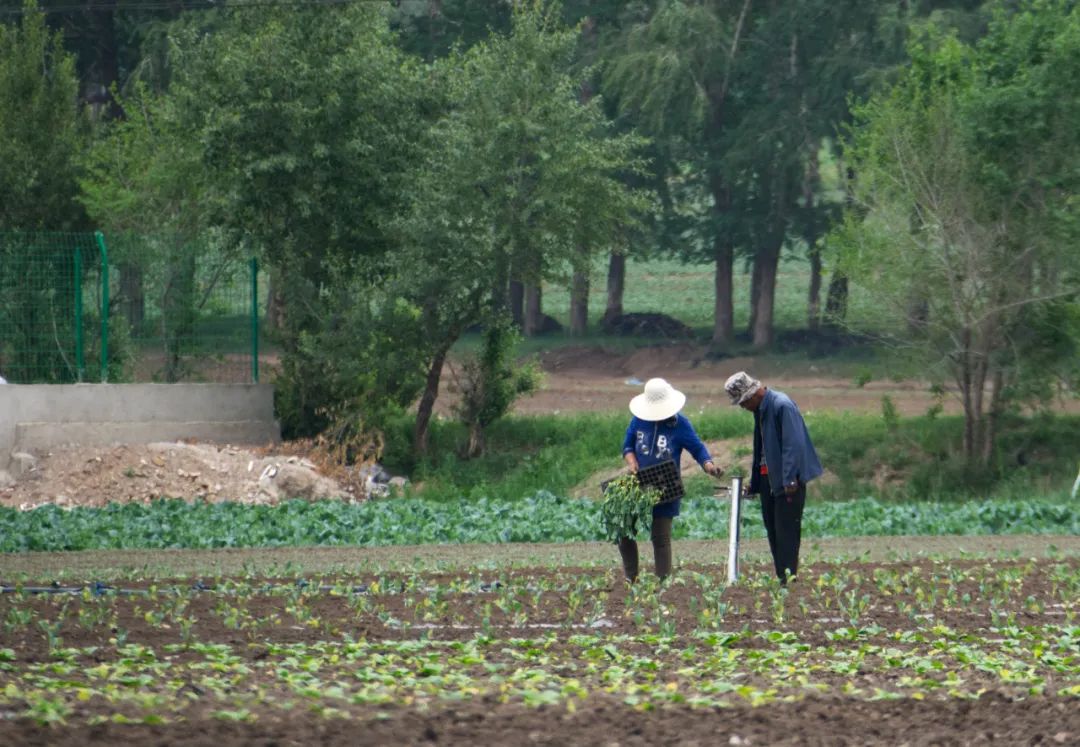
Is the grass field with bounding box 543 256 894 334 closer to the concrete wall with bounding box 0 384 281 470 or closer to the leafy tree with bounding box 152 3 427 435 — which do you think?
the leafy tree with bounding box 152 3 427 435

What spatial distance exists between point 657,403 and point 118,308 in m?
16.0

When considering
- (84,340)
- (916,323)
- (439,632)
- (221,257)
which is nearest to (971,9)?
(916,323)

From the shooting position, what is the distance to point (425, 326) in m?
29.8

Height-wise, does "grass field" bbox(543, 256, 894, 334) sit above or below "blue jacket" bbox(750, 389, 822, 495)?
above

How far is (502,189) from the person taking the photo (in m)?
29.1

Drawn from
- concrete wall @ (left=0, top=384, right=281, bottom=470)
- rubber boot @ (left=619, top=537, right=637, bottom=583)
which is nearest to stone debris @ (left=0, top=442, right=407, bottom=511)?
concrete wall @ (left=0, top=384, right=281, bottom=470)

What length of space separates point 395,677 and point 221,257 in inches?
797

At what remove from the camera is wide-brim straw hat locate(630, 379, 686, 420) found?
13617 mm

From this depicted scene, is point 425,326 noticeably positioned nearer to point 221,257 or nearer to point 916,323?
point 221,257

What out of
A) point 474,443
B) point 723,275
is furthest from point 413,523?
point 723,275

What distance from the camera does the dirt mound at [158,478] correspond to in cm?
2509

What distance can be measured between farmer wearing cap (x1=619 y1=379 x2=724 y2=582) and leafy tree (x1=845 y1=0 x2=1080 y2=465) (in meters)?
15.0

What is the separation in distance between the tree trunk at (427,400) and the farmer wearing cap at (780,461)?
17.2m

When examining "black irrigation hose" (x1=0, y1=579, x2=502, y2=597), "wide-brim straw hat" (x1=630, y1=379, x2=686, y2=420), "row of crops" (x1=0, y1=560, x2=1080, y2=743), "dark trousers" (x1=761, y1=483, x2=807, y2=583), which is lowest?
"black irrigation hose" (x1=0, y1=579, x2=502, y2=597)
